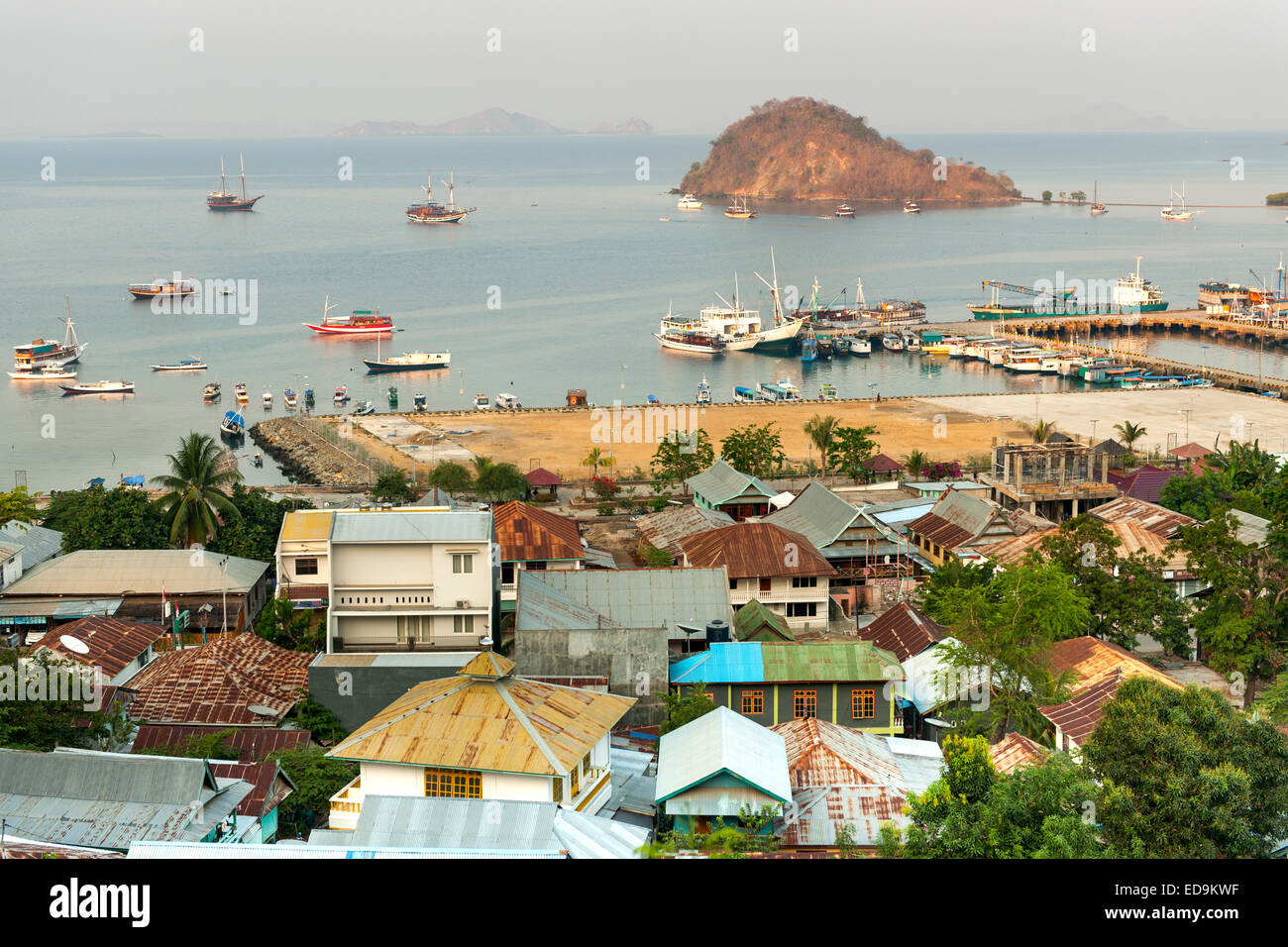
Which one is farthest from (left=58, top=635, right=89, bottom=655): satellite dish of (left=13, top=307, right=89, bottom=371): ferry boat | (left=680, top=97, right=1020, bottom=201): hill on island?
(left=680, top=97, right=1020, bottom=201): hill on island

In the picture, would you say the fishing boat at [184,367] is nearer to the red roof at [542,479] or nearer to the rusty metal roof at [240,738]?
the red roof at [542,479]

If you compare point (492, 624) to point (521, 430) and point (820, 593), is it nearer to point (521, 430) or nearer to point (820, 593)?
point (820, 593)

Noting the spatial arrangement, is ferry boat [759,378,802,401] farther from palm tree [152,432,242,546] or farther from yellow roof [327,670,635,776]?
yellow roof [327,670,635,776]

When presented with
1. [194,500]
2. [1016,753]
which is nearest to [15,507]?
[194,500]

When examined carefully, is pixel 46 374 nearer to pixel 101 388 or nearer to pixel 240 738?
pixel 101 388

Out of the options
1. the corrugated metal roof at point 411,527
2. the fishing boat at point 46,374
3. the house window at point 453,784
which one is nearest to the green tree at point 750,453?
the corrugated metal roof at point 411,527

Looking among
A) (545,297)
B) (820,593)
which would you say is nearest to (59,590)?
(820,593)
